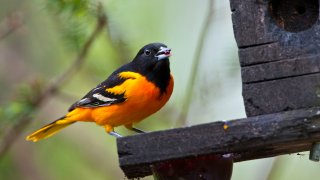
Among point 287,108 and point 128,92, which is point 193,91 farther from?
point 287,108

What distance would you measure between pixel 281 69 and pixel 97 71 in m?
2.65

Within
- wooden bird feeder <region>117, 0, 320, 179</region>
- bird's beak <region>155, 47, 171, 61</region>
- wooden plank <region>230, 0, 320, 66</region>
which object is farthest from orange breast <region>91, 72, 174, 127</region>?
wooden plank <region>230, 0, 320, 66</region>

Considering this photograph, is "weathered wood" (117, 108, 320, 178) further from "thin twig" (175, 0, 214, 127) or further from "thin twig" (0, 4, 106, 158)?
"thin twig" (175, 0, 214, 127)

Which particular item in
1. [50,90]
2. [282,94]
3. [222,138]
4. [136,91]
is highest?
[50,90]

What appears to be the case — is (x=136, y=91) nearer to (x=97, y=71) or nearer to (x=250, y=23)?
(x=97, y=71)

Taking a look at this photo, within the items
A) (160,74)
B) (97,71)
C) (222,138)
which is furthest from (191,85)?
(222,138)

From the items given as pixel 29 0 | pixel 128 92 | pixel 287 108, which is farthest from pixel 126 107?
pixel 29 0

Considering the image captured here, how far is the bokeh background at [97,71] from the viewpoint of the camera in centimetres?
511

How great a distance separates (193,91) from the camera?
5.46 m

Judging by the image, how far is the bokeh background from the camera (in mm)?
5109

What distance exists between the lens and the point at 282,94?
3.47 meters

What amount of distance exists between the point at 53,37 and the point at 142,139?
3.79 m

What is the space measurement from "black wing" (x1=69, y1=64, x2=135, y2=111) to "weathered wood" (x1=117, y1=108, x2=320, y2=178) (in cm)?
172

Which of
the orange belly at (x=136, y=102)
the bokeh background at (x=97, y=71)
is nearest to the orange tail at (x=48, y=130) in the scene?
the bokeh background at (x=97, y=71)
